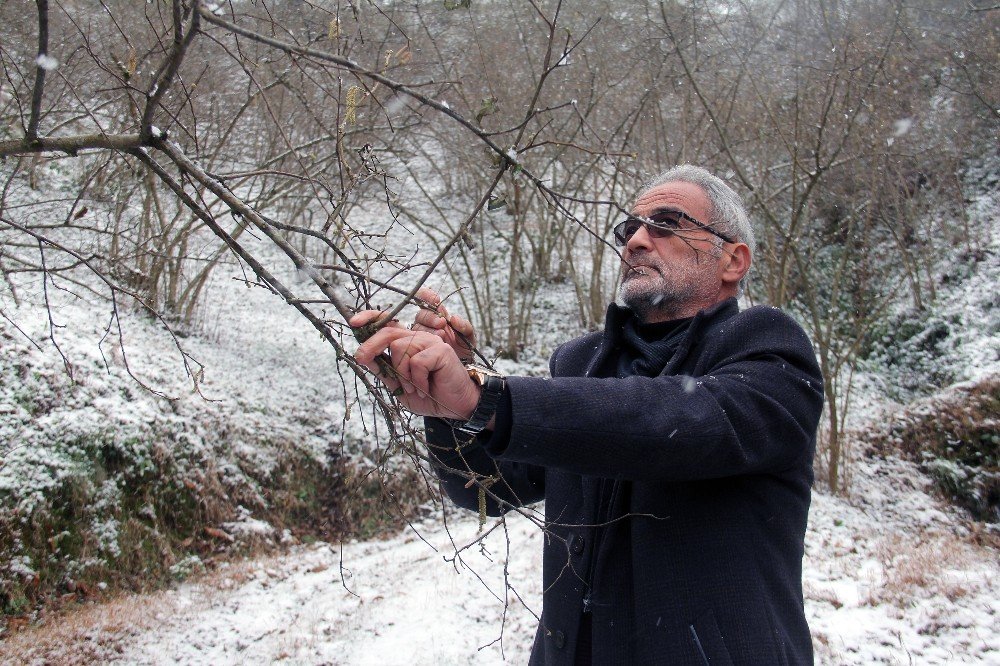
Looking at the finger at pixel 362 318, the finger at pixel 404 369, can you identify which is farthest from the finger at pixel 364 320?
the finger at pixel 404 369

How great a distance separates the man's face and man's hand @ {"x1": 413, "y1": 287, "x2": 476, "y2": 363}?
0.45 meters

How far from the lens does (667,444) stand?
3.87ft

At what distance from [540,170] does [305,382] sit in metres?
5.05

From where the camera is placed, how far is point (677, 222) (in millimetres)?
1760

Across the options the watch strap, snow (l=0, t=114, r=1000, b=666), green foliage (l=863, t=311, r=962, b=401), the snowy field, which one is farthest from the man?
green foliage (l=863, t=311, r=962, b=401)

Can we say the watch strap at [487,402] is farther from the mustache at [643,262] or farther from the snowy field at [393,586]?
the snowy field at [393,586]

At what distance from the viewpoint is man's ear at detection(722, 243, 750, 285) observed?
1.75 m

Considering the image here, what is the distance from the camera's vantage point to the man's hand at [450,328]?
59.7 inches

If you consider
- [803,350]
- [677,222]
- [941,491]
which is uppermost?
[677,222]

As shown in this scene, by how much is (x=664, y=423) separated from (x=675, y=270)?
63 cm

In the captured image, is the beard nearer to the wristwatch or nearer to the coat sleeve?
the coat sleeve

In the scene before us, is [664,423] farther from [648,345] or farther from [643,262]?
[643,262]

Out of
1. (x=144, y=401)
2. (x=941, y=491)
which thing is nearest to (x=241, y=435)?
(x=144, y=401)

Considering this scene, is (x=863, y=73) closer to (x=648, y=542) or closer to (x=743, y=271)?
(x=743, y=271)
